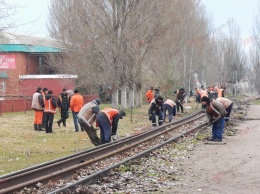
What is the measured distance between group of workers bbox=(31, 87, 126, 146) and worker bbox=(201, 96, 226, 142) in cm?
289

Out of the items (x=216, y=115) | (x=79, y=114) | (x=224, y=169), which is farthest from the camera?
(x=216, y=115)

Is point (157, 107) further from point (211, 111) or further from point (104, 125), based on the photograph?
point (104, 125)

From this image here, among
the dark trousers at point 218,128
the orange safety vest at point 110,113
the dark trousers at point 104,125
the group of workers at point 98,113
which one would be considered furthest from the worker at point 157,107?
the orange safety vest at point 110,113

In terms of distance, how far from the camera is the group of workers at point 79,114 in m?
14.0

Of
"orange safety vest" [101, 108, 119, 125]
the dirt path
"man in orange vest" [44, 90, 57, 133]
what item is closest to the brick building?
"man in orange vest" [44, 90, 57, 133]

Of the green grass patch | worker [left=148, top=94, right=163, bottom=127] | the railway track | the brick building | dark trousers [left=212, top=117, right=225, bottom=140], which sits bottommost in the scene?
the green grass patch

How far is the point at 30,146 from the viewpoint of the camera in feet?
53.6

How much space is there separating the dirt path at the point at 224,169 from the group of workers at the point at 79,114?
257 cm

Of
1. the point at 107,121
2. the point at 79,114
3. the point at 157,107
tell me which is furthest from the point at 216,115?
the point at 157,107

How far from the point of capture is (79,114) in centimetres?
1446

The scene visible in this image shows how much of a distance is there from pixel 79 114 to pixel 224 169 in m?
5.06

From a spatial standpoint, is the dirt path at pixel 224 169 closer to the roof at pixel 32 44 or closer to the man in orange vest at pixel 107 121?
the man in orange vest at pixel 107 121

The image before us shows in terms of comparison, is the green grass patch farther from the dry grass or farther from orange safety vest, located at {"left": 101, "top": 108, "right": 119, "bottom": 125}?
orange safety vest, located at {"left": 101, "top": 108, "right": 119, "bottom": 125}

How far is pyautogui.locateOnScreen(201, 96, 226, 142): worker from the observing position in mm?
15820
